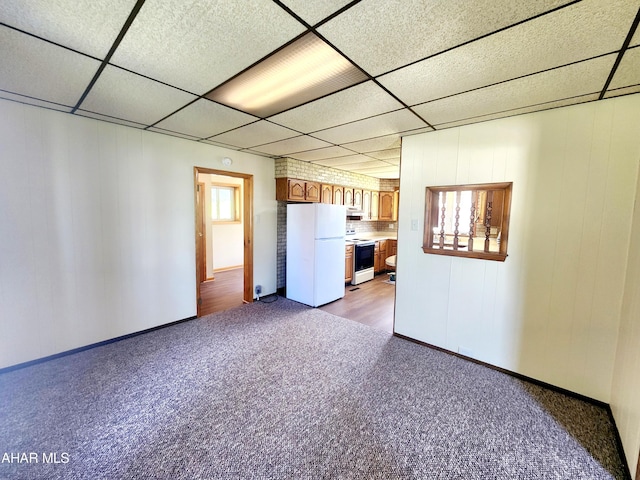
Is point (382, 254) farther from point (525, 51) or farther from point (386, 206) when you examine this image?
point (525, 51)

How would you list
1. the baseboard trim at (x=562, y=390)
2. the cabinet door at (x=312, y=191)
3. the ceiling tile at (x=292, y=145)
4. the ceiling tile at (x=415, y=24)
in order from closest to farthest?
1. the ceiling tile at (x=415, y=24)
2. the baseboard trim at (x=562, y=390)
3. the ceiling tile at (x=292, y=145)
4. the cabinet door at (x=312, y=191)

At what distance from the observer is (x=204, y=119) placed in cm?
266

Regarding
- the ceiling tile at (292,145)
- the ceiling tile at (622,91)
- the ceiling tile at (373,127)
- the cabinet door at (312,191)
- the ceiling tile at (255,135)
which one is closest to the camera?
the ceiling tile at (622,91)

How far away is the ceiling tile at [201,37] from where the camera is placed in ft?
4.00

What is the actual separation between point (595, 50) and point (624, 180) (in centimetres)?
113

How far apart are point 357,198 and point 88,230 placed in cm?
472

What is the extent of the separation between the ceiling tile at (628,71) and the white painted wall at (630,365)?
73 centimetres

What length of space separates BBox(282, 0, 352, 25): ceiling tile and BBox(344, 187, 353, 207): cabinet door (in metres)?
4.44

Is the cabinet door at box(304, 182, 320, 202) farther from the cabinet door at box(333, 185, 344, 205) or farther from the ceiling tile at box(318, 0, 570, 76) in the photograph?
the ceiling tile at box(318, 0, 570, 76)

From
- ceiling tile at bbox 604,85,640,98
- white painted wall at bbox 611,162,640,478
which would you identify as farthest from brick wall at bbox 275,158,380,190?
white painted wall at bbox 611,162,640,478

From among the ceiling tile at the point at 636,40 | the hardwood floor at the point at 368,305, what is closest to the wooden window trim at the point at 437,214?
the ceiling tile at the point at 636,40

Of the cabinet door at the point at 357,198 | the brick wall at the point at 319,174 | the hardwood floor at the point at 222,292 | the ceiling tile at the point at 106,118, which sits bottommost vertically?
the hardwood floor at the point at 222,292

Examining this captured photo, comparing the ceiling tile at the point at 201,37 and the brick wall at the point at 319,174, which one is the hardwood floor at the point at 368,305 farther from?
the ceiling tile at the point at 201,37

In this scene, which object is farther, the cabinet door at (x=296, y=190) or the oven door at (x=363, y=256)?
the oven door at (x=363, y=256)
